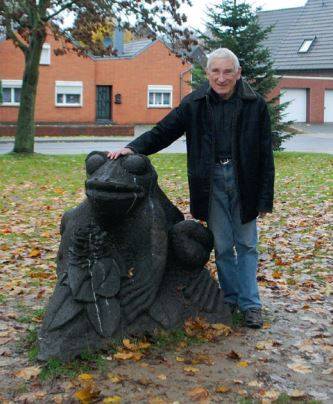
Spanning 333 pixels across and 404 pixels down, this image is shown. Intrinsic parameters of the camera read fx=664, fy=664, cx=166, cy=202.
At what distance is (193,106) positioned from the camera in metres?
5.10

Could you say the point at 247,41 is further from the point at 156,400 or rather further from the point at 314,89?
the point at 314,89

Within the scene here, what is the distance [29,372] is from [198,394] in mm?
1140

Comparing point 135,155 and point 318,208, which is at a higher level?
point 135,155

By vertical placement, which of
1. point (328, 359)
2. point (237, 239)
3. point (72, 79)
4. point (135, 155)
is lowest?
point (328, 359)

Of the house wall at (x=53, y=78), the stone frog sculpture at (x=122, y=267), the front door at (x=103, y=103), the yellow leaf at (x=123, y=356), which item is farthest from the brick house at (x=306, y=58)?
the yellow leaf at (x=123, y=356)

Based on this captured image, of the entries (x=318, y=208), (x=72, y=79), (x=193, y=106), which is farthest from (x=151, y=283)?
(x=72, y=79)

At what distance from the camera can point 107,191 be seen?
15.2ft

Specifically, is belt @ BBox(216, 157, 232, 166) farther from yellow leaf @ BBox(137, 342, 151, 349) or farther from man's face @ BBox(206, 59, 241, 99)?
yellow leaf @ BBox(137, 342, 151, 349)

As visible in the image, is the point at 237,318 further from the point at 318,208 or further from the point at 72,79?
the point at 72,79

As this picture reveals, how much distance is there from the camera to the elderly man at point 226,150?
5.02 meters

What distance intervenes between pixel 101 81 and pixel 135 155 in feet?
127

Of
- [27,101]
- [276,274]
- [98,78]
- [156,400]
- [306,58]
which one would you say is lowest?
[156,400]

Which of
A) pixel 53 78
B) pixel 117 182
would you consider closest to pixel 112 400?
pixel 117 182

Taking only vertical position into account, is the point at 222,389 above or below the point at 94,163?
below
